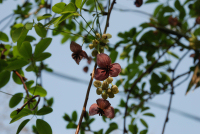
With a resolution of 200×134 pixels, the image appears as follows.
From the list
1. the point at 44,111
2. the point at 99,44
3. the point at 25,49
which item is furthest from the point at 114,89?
the point at 25,49

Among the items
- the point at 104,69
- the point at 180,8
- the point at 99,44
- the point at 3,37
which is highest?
the point at 180,8

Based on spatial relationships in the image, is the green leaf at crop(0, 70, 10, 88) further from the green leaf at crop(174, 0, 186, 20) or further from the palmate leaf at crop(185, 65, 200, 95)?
the green leaf at crop(174, 0, 186, 20)

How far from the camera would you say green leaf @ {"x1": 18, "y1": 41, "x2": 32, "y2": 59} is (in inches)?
31.8

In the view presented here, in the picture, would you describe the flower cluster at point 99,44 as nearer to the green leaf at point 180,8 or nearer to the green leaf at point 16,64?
the green leaf at point 16,64

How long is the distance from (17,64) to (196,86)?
1.14 m

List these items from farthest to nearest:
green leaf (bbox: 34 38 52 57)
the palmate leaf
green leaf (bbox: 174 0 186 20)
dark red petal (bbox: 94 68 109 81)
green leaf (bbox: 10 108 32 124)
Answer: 1. green leaf (bbox: 174 0 186 20)
2. the palmate leaf
3. green leaf (bbox: 34 38 52 57)
4. green leaf (bbox: 10 108 32 124)
5. dark red petal (bbox: 94 68 109 81)

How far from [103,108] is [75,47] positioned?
0.27 m

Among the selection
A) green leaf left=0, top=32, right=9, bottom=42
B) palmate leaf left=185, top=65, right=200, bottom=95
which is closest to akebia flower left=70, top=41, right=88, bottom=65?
green leaf left=0, top=32, right=9, bottom=42

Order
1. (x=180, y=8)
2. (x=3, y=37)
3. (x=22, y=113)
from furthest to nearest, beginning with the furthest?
1. (x=180, y=8)
2. (x=3, y=37)
3. (x=22, y=113)

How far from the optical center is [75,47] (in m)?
0.75

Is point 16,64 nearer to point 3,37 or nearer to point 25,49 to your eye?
point 25,49

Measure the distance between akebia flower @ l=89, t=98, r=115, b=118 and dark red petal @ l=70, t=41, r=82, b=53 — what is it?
0.23 m

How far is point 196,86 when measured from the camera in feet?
4.27

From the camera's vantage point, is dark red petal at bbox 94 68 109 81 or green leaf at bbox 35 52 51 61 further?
green leaf at bbox 35 52 51 61
